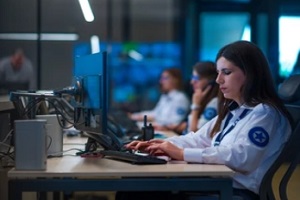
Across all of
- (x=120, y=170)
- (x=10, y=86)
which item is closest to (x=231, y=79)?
(x=120, y=170)

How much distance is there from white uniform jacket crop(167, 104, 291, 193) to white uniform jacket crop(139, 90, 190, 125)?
3404mm

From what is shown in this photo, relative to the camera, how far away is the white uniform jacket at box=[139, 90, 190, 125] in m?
5.81

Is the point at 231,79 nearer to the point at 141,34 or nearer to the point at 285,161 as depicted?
the point at 285,161

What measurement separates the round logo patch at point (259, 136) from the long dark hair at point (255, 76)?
16cm

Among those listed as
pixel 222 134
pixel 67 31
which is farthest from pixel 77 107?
pixel 67 31

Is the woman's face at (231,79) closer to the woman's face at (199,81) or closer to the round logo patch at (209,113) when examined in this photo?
the round logo patch at (209,113)

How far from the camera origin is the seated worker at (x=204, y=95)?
166 inches

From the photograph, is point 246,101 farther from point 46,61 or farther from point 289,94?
point 46,61

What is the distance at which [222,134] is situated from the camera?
7.98 ft

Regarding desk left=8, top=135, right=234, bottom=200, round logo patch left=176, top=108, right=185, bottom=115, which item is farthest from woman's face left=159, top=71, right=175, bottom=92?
desk left=8, top=135, right=234, bottom=200

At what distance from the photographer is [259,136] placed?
2215 millimetres

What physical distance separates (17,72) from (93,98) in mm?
2168

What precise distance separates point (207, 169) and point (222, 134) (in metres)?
0.41

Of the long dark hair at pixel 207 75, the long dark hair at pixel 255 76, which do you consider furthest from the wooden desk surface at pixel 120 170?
the long dark hair at pixel 207 75
